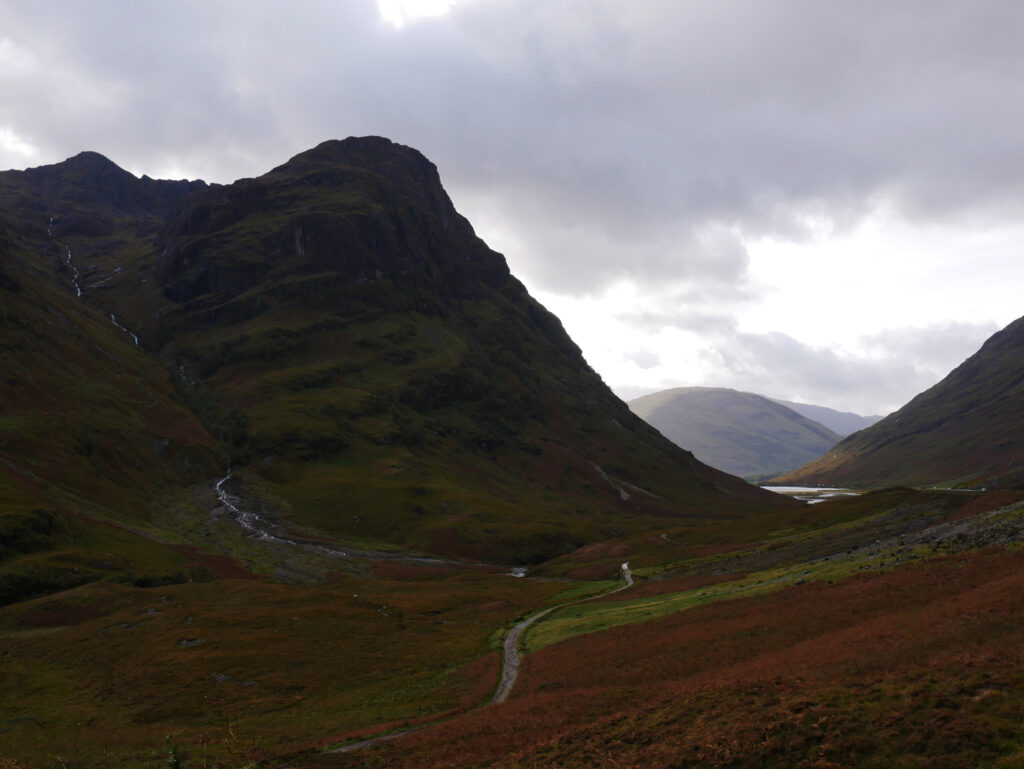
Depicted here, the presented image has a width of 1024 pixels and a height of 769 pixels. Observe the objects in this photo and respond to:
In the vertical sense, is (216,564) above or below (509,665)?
above

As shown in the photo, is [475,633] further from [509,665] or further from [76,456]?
[76,456]

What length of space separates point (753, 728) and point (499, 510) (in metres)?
140

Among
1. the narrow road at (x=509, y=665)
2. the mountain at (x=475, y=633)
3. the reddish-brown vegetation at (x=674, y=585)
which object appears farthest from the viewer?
the reddish-brown vegetation at (x=674, y=585)

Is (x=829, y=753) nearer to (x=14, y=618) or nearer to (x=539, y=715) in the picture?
(x=539, y=715)

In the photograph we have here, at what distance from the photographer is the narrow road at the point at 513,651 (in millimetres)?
44056

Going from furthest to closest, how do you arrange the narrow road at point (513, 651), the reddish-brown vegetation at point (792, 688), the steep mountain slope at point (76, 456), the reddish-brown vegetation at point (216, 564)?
the reddish-brown vegetation at point (216, 564) → the steep mountain slope at point (76, 456) → the narrow road at point (513, 651) → the reddish-brown vegetation at point (792, 688)

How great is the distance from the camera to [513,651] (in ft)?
185

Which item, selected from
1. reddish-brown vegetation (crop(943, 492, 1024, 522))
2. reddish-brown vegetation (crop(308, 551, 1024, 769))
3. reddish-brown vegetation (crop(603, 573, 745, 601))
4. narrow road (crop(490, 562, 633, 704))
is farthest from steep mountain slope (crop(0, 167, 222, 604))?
reddish-brown vegetation (crop(943, 492, 1024, 522))

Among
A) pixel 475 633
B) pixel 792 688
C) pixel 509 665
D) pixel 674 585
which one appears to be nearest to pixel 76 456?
pixel 475 633

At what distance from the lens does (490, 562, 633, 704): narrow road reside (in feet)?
145

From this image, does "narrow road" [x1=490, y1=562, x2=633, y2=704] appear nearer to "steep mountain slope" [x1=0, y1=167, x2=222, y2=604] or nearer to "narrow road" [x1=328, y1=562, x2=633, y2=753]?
"narrow road" [x1=328, y1=562, x2=633, y2=753]

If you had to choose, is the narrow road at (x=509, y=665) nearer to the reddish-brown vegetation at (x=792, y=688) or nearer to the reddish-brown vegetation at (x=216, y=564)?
the reddish-brown vegetation at (x=792, y=688)

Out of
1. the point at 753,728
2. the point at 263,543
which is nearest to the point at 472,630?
the point at 753,728

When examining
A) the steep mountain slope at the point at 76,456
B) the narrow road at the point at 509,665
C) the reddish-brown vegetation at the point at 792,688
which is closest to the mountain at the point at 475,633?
the reddish-brown vegetation at the point at 792,688
